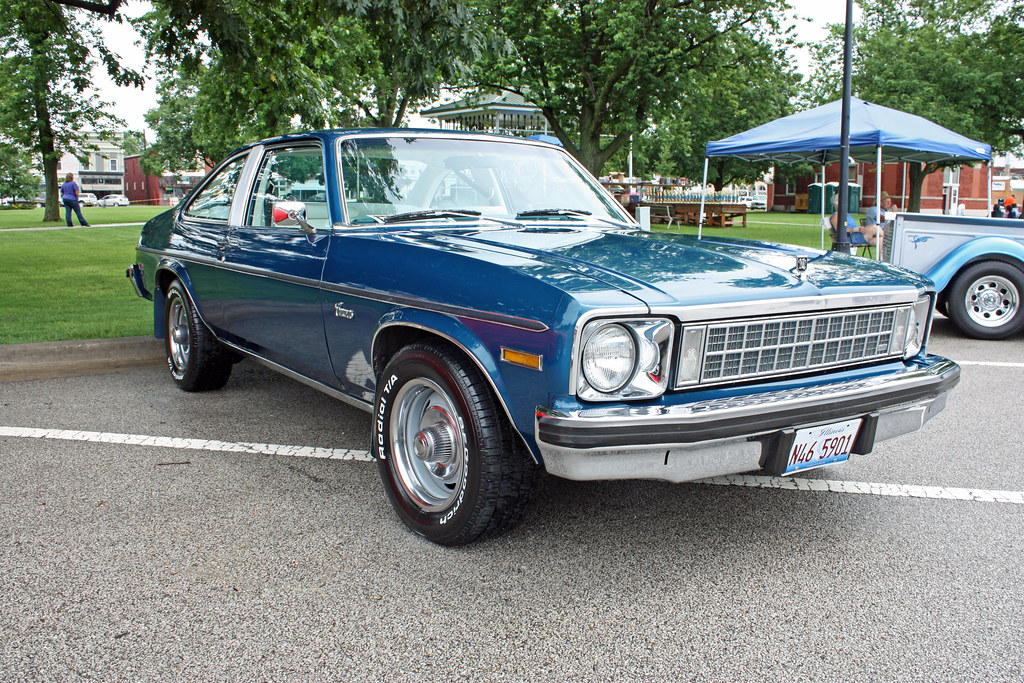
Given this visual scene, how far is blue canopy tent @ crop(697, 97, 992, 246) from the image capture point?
12.6 m

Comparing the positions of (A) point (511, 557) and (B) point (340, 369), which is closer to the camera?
(A) point (511, 557)

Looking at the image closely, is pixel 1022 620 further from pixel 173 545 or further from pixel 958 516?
pixel 173 545

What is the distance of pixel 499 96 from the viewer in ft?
82.4

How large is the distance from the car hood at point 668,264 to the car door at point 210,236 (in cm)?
166

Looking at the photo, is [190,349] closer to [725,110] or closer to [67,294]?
[67,294]

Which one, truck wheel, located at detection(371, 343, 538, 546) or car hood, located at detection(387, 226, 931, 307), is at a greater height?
car hood, located at detection(387, 226, 931, 307)

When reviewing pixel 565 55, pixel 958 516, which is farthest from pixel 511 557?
pixel 565 55

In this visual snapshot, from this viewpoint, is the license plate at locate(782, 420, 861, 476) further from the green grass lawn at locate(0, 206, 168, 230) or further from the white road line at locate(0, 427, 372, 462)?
the green grass lawn at locate(0, 206, 168, 230)

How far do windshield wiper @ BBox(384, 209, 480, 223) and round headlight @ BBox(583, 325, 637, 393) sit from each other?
58.8 inches

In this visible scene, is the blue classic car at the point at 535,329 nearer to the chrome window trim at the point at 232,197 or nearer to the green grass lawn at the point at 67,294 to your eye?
the chrome window trim at the point at 232,197

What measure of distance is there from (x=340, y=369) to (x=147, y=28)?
11.7 m

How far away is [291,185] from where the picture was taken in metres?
4.37

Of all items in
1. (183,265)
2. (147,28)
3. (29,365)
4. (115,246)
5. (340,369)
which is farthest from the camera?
(115,246)

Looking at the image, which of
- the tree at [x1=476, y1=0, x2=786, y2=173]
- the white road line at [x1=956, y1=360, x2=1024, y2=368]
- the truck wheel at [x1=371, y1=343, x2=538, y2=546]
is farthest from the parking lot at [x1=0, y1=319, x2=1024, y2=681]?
the tree at [x1=476, y1=0, x2=786, y2=173]
